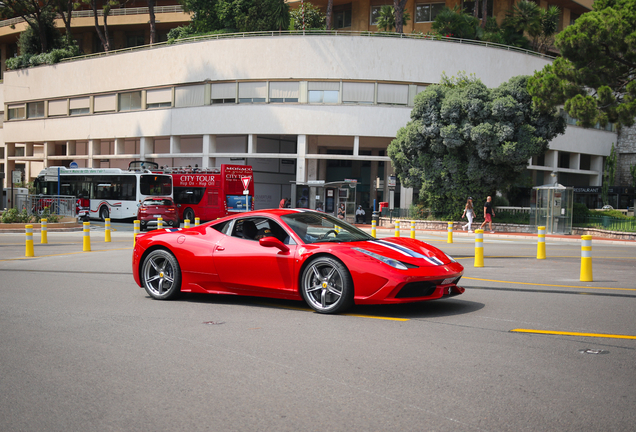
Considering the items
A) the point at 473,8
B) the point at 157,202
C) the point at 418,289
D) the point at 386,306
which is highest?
the point at 473,8

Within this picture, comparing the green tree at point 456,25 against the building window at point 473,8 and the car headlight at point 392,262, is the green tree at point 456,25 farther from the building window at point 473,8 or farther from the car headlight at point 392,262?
the car headlight at point 392,262

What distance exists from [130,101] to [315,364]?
1862 inches

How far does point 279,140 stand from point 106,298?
41.3m

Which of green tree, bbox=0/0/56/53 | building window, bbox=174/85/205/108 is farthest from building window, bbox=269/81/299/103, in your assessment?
green tree, bbox=0/0/56/53

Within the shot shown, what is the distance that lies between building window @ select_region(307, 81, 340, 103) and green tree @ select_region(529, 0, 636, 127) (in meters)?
17.1

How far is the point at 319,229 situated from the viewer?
8023mm

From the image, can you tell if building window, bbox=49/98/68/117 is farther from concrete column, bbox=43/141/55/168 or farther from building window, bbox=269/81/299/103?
building window, bbox=269/81/299/103

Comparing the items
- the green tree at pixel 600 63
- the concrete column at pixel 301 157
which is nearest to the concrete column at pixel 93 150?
the concrete column at pixel 301 157

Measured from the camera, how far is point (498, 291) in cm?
933

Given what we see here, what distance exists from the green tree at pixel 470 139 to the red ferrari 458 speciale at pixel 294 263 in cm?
2426

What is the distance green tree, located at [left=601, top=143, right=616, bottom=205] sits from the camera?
49.7 metres

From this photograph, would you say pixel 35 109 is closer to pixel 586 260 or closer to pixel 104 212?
pixel 104 212

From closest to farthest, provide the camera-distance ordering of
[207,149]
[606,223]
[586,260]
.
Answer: [586,260] → [606,223] → [207,149]

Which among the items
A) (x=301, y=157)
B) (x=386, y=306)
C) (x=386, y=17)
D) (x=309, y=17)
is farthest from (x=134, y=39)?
(x=386, y=306)
